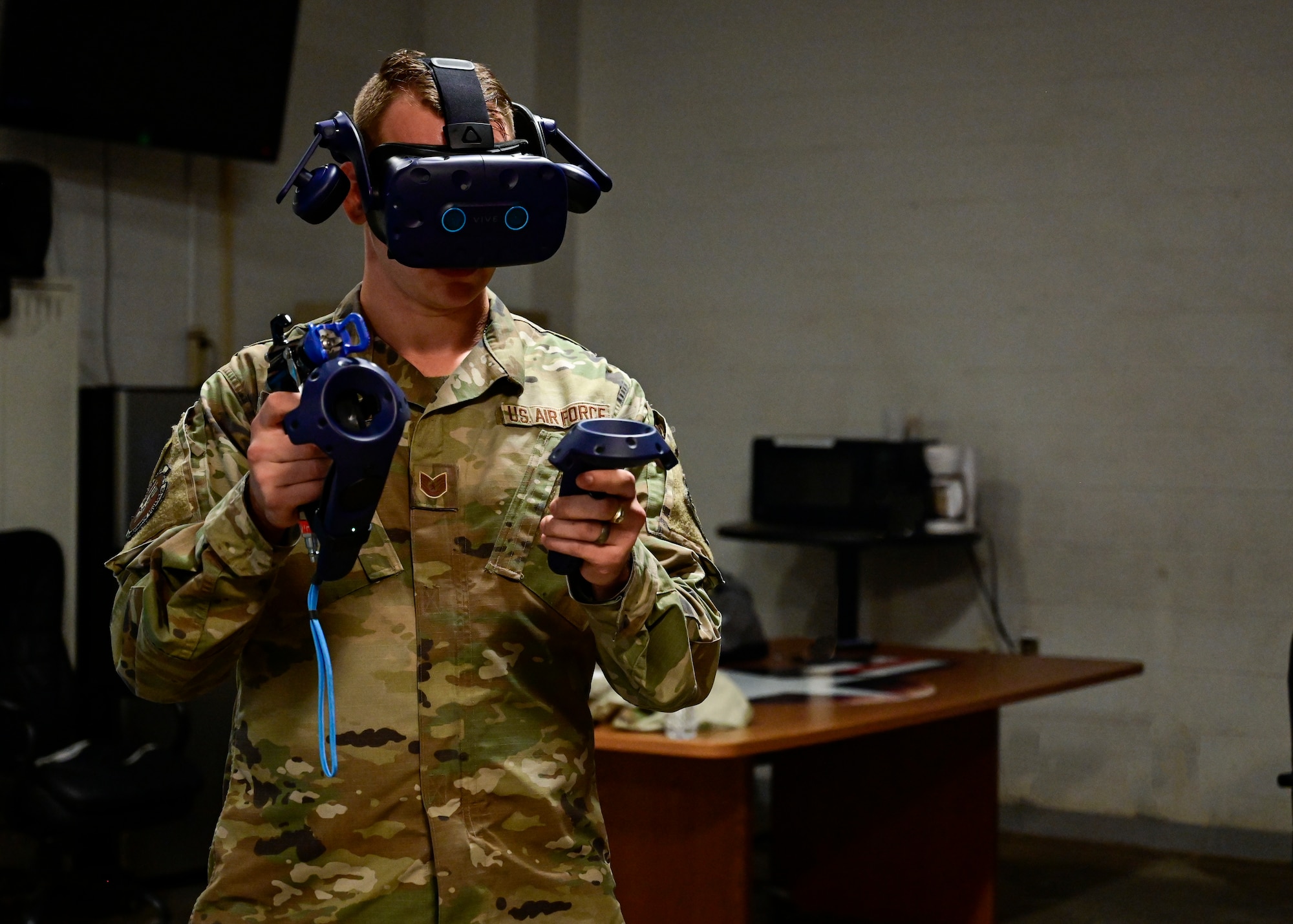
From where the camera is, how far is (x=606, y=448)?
0.95 meters

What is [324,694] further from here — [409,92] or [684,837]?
[684,837]

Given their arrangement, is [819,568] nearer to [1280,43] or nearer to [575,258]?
[575,258]

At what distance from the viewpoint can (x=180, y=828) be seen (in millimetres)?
3926

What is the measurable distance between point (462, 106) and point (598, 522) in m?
0.36

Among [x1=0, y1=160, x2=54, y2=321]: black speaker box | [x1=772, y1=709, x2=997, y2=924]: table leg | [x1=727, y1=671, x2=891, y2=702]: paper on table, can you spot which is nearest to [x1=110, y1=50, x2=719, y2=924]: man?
[x1=727, y1=671, x2=891, y2=702]: paper on table

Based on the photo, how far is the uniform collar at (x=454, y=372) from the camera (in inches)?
46.9

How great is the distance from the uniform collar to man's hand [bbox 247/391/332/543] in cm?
23

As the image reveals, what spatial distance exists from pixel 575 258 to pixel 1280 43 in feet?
8.77

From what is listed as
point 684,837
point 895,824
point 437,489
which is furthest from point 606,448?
point 895,824

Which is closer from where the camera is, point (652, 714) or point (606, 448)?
point (606, 448)

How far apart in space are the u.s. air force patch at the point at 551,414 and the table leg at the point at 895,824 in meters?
2.52

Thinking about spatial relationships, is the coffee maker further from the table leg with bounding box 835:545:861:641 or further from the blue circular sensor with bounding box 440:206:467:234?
the blue circular sensor with bounding box 440:206:467:234

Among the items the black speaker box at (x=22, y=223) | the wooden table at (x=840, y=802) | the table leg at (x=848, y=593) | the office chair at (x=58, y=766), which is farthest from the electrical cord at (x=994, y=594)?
the black speaker box at (x=22, y=223)

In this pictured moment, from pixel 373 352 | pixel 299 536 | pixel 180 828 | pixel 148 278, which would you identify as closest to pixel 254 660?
pixel 299 536
